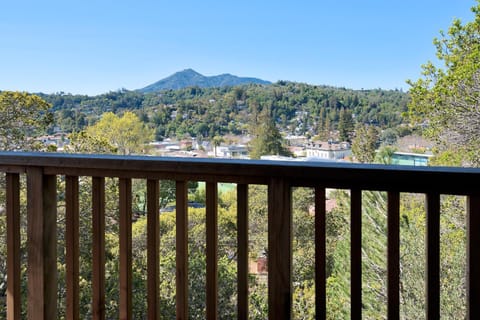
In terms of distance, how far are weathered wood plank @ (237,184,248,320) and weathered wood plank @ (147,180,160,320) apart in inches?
10.0

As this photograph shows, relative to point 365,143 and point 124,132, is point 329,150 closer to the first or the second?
point 365,143

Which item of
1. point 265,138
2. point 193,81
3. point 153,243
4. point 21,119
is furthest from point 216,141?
point 153,243

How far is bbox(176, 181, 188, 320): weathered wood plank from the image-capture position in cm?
132

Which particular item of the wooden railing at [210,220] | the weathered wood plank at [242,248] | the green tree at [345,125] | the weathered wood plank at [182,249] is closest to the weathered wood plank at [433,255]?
the wooden railing at [210,220]

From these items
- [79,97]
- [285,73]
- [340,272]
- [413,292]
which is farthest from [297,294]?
[285,73]

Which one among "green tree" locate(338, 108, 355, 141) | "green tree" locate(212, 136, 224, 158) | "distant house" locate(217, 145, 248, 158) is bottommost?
"distant house" locate(217, 145, 248, 158)

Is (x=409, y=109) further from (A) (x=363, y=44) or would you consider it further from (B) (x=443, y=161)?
(A) (x=363, y=44)

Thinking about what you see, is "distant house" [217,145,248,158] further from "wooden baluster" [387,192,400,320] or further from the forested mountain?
"wooden baluster" [387,192,400,320]

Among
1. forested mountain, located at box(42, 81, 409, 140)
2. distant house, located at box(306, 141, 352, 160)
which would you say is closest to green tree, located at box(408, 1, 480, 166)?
forested mountain, located at box(42, 81, 409, 140)

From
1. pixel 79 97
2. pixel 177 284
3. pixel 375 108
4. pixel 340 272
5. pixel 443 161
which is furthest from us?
pixel 79 97

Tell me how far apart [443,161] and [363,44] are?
869 cm

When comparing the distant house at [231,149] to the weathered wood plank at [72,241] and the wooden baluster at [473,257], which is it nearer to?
the weathered wood plank at [72,241]

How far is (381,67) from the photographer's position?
15.2 meters

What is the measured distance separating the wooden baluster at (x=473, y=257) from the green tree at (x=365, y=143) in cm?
853
